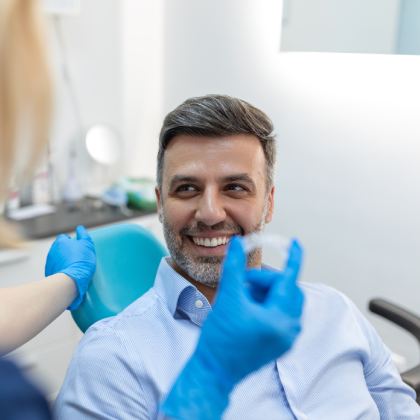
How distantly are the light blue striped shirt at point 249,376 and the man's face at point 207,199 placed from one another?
75 millimetres

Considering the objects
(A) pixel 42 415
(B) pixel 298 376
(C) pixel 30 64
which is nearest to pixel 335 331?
(B) pixel 298 376

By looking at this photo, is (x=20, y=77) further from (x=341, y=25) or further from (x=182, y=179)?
(x=341, y=25)

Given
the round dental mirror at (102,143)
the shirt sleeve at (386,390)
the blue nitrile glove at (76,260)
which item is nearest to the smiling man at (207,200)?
the blue nitrile glove at (76,260)

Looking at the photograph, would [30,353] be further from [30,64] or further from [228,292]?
[30,64]

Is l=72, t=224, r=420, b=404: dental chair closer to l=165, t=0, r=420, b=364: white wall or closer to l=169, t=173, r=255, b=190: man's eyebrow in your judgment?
l=169, t=173, r=255, b=190: man's eyebrow

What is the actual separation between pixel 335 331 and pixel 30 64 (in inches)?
38.7

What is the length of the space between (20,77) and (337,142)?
1.91 meters

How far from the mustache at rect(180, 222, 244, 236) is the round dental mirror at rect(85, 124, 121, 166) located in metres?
1.54

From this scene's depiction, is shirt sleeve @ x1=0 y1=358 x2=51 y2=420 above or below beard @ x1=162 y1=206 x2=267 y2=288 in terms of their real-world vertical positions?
above

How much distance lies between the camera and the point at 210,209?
1.29 m

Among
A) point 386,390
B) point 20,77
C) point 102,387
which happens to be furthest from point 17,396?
point 386,390

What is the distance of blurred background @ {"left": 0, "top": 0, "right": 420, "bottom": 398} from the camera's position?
A: 2.16 m

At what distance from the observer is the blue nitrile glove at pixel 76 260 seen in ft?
4.75

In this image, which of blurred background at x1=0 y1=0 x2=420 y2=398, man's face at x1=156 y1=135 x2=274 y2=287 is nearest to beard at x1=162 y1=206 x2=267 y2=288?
man's face at x1=156 y1=135 x2=274 y2=287
